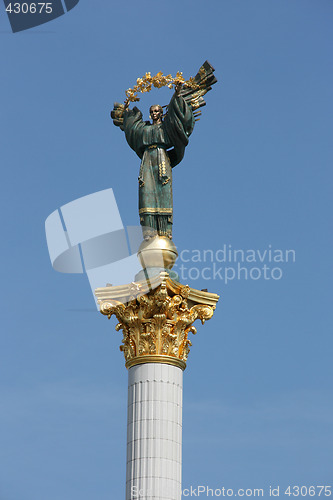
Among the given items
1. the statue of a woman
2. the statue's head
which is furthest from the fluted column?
the statue's head

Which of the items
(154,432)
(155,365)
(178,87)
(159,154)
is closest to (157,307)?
(155,365)

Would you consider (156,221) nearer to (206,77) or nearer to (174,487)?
(206,77)

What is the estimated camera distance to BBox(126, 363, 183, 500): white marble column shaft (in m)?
32.4

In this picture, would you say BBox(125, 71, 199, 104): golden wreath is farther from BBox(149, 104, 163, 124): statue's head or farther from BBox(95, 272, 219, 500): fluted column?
BBox(95, 272, 219, 500): fluted column

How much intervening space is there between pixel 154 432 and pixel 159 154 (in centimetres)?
1103

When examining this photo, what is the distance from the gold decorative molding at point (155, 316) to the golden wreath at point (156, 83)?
8.25 m

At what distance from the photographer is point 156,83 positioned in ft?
126

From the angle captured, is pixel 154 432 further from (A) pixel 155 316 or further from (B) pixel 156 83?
(B) pixel 156 83

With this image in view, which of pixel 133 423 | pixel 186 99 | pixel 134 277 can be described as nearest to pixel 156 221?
pixel 134 277

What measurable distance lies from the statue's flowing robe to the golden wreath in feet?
2.37

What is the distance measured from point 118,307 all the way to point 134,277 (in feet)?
5.15

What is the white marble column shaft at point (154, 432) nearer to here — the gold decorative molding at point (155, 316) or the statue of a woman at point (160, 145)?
the gold decorative molding at point (155, 316)

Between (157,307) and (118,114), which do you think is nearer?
(157,307)

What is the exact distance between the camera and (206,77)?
38.2m
